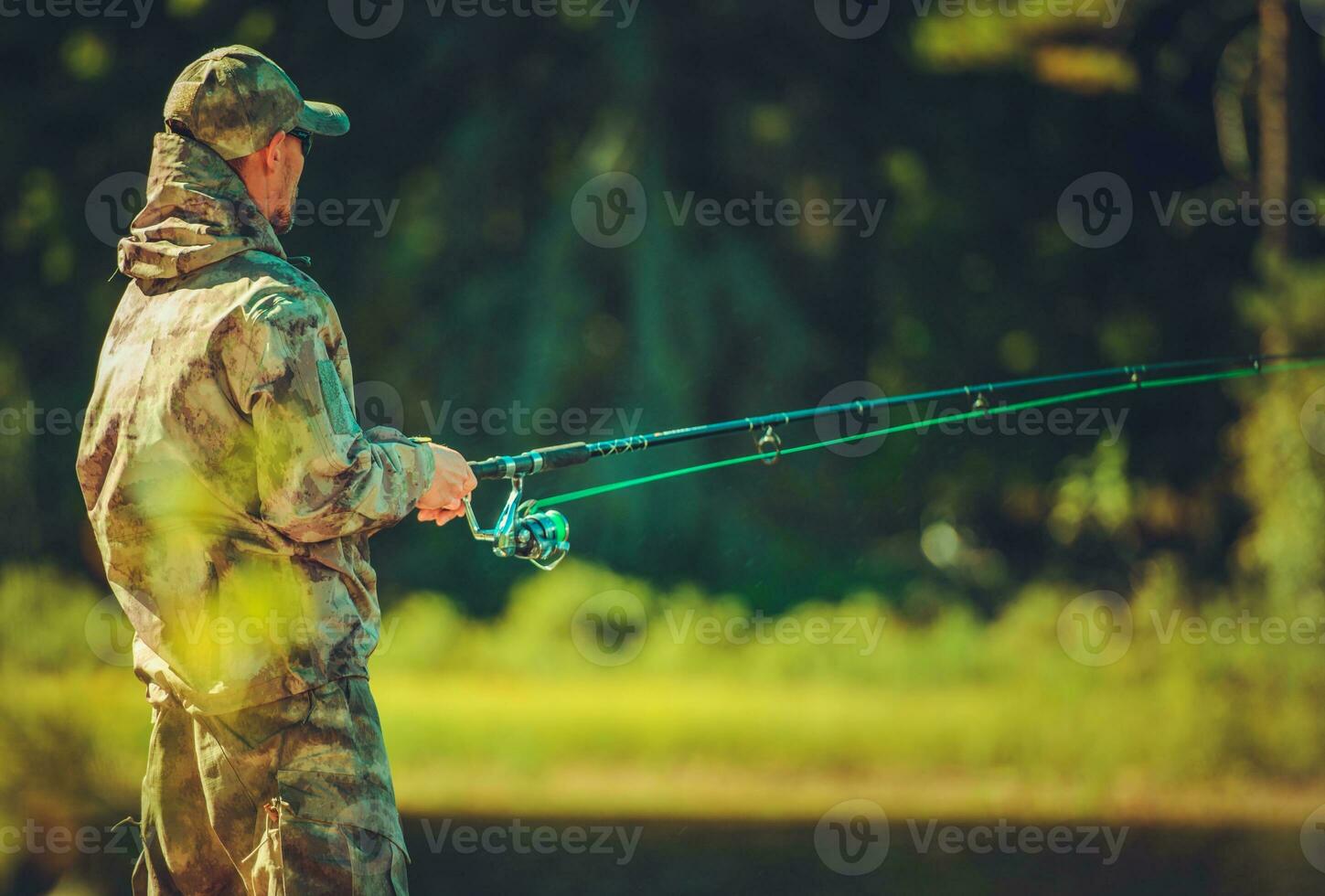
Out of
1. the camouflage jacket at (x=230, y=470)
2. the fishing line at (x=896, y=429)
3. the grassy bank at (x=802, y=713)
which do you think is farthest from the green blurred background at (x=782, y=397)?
the camouflage jacket at (x=230, y=470)

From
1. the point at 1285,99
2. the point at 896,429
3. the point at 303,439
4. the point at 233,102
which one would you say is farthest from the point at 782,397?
the point at 303,439

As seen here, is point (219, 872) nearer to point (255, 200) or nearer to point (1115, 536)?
point (255, 200)

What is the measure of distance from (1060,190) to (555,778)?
5161 millimetres

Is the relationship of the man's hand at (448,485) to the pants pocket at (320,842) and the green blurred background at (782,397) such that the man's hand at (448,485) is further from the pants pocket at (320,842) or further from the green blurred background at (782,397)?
the green blurred background at (782,397)

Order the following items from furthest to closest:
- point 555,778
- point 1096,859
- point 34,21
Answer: point 34,21, point 555,778, point 1096,859

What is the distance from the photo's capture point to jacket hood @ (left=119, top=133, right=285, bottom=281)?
288 cm

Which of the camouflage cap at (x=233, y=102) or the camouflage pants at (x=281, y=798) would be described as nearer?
the camouflage pants at (x=281, y=798)

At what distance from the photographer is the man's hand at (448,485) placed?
2977 mm

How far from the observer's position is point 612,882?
791 centimetres

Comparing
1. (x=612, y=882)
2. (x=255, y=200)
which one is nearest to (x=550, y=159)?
(x=612, y=882)

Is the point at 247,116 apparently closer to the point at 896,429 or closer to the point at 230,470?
the point at 230,470

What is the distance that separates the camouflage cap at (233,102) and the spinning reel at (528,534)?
0.78 m

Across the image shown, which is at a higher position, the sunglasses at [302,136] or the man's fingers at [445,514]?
the sunglasses at [302,136]

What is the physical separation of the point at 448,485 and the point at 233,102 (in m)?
0.73
